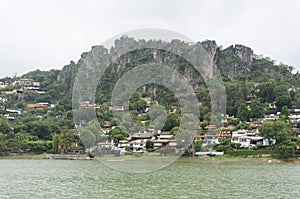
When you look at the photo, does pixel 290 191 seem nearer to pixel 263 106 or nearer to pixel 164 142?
pixel 164 142

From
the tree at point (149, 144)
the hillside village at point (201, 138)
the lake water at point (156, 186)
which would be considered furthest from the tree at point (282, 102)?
the lake water at point (156, 186)

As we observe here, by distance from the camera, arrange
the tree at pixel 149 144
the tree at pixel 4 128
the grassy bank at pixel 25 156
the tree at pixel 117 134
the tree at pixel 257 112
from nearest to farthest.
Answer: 1. the tree at pixel 117 134
2. the tree at pixel 149 144
3. the grassy bank at pixel 25 156
4. the tree at pixel 4 128
5. the tree at pixel 257 112

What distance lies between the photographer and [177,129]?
3578 centimetres

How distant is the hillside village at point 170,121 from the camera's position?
37.5m

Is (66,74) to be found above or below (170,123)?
above

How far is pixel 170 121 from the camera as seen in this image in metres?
38.0

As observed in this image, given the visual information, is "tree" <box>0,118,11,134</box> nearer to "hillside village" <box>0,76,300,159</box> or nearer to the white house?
"hillside village" <box>0,76,300,159</box>

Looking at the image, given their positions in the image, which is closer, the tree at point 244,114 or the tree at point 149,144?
the tree at point 149,144

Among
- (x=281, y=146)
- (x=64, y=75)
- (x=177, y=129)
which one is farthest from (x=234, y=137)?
(x=64, y=75)

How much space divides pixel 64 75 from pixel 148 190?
7682 centimetres

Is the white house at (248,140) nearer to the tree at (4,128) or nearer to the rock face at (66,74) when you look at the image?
the tree at (4,128)

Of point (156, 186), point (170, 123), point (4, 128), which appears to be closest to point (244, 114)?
point (170, 123)

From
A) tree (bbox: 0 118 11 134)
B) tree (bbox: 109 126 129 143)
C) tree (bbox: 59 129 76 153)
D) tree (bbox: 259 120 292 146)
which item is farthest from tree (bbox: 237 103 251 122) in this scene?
tree (bbox: 0 118 11 134)

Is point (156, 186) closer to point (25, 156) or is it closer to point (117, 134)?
point (117, 134)
